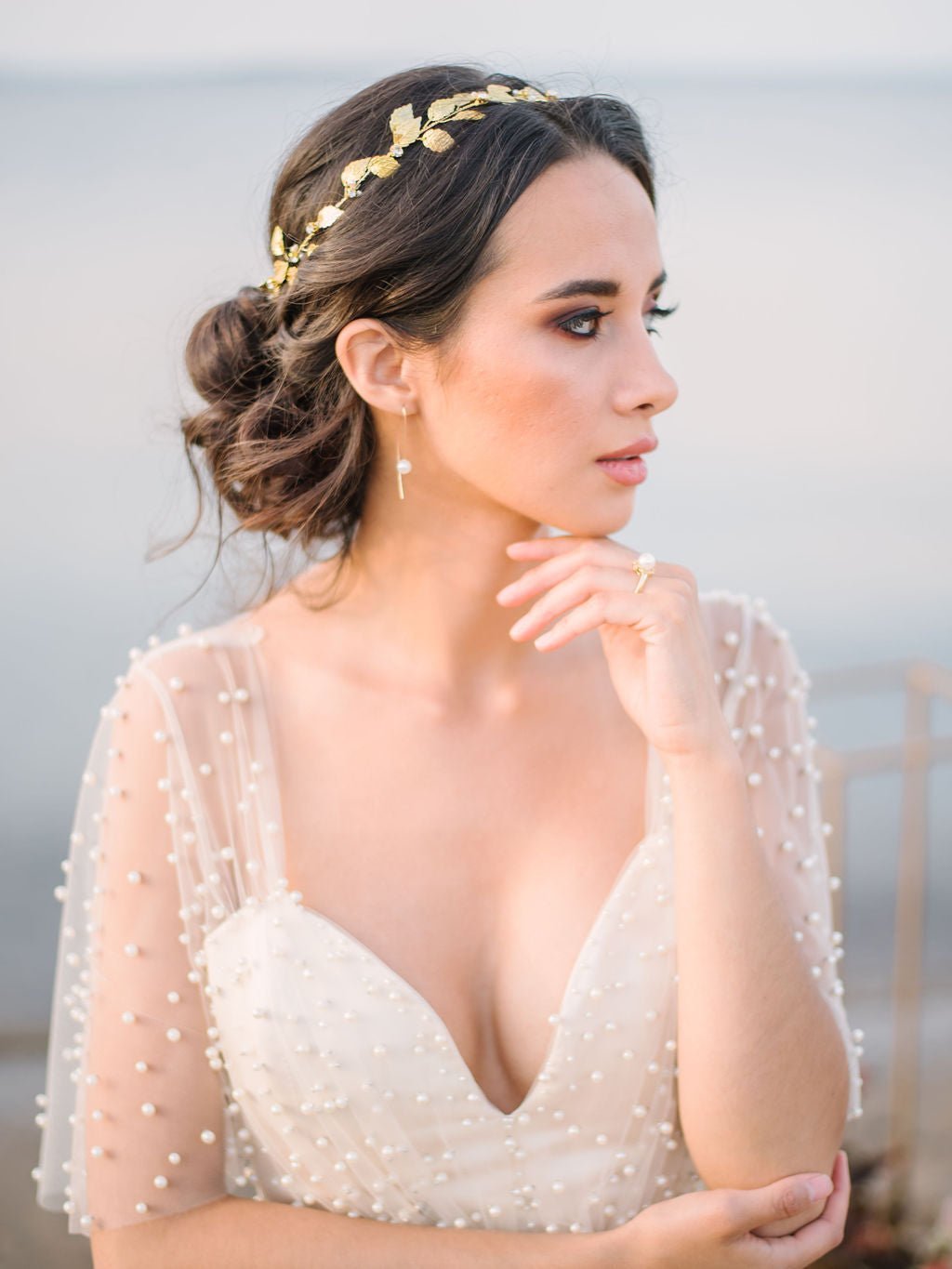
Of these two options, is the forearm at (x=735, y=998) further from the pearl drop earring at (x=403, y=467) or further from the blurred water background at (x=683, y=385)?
the blurred water background at (x=683, y=385)

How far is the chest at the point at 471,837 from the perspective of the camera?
142 cm

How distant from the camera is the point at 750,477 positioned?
3418mm

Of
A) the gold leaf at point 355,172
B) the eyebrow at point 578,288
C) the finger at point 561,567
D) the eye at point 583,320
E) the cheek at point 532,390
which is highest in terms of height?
the gold leaf at point 355,172

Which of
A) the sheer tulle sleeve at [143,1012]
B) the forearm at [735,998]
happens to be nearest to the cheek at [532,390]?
the forearm at [735,998]

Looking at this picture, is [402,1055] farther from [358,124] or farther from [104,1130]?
[358,124]

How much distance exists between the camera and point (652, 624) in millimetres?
1332

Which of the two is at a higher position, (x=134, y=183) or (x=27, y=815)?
(x=134, y=183)

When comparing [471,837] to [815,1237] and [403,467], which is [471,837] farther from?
[815,1237]

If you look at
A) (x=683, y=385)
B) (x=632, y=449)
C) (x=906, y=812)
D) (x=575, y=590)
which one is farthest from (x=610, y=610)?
(x=683, y=385)

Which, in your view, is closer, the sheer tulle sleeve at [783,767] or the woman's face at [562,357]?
the woman's face at [562,357]

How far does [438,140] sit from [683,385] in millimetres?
2064

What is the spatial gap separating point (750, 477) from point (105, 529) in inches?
64.2

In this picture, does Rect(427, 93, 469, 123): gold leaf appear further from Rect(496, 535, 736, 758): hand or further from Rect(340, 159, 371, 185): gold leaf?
Rect(496, 535, 736, 758): hand

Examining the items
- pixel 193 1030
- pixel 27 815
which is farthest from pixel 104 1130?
pixel 27 815
